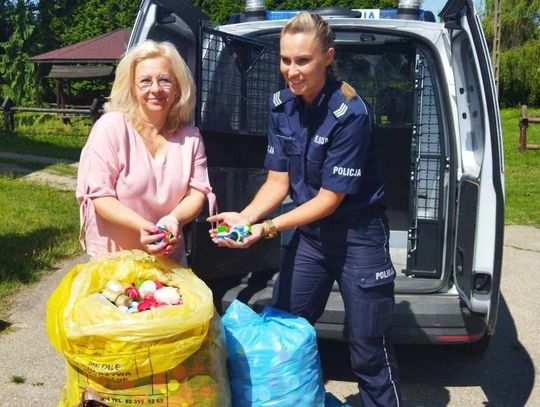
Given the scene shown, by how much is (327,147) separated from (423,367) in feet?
6.70

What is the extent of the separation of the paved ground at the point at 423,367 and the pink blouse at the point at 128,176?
4.06 ft

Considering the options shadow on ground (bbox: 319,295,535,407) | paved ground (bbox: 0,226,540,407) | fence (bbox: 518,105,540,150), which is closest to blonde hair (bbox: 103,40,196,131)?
paved ground (bbox: 0,226,540,407)

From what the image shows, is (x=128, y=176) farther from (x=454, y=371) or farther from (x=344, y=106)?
(x=454, y=371)

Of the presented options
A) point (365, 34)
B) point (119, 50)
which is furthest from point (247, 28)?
point (119, 50)

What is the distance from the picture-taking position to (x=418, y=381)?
13.2 ft

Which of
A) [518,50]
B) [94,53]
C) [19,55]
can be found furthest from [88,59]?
[518,50]

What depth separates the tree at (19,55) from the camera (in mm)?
33438

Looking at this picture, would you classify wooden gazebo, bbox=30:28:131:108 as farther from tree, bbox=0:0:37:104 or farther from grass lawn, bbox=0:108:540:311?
tree, bbox=0:0:37:104

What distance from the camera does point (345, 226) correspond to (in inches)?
113

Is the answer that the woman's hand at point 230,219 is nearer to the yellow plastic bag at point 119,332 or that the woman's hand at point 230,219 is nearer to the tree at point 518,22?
the yellow plastic bag at point 119,332

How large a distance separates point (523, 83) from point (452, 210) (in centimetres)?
2745

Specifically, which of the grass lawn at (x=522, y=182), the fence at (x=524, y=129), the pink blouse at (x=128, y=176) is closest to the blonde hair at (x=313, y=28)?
the pink blouse at (x=128, y=176)

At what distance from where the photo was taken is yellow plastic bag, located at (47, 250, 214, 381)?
7.93ft

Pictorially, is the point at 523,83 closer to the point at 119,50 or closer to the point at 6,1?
the point at 119,50
